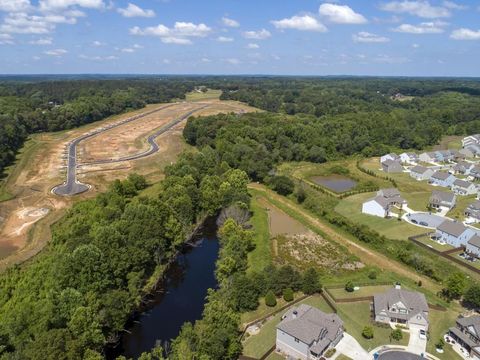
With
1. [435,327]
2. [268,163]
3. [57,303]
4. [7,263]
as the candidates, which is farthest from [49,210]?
[435,327]

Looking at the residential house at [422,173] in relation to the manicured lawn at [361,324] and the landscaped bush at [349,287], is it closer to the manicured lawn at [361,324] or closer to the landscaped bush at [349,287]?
the landscaped bush at [349,287]

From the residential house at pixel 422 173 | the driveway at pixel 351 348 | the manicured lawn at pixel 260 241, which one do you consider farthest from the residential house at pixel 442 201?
the driveway at pixel 351 348

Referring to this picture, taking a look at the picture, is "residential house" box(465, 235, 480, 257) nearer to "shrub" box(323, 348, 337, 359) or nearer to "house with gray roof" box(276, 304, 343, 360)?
Result: "house with gray roof" box(276, 304, 343, 360)

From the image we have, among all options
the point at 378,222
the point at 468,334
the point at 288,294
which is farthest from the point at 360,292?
the point at 378,222

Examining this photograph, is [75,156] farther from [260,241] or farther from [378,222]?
[378,222]

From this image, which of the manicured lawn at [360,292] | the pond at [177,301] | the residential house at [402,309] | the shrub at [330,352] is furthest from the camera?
the manicured lawn at [360,292]
